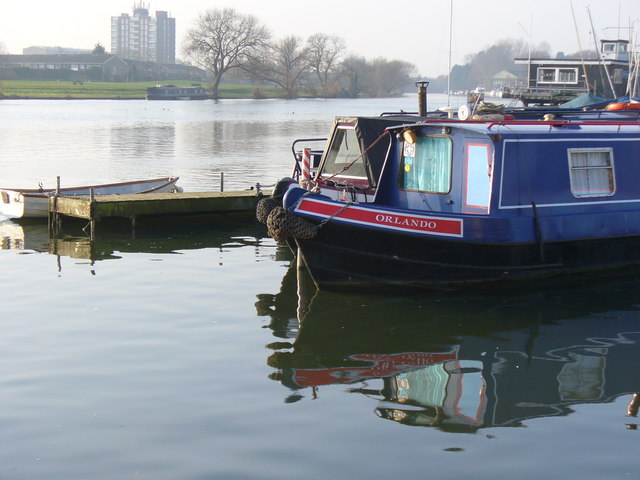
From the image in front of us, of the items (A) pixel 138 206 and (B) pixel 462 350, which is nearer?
(B) pixel 462 350

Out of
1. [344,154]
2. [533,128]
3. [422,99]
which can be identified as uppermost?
[422,99]

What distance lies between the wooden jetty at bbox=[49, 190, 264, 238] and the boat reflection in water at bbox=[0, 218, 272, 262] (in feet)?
0.95

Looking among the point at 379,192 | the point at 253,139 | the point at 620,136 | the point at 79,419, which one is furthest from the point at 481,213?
the point at 253,139

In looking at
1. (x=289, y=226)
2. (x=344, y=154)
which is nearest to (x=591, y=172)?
(x=344, y=154)

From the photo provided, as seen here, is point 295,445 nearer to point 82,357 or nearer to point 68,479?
point 68,479

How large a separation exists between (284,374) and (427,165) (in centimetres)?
555

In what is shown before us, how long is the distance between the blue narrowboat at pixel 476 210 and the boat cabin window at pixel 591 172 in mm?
21

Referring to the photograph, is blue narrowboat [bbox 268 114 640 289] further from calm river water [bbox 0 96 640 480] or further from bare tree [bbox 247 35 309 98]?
bare tree [bbox 247 35 309 98]

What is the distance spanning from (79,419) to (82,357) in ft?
6.97

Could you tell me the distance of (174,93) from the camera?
129 meters

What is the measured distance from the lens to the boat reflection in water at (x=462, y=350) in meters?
9.86

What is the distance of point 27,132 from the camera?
177ft

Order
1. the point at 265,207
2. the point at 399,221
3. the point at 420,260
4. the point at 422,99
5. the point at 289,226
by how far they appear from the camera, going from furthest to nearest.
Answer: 1. the point at 422,99
2. the point at 265,207
3. the point at 420,260
4. the point at 289,226
5. the point at 399,221

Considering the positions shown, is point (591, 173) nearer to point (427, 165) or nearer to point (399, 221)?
point (427, 165)
